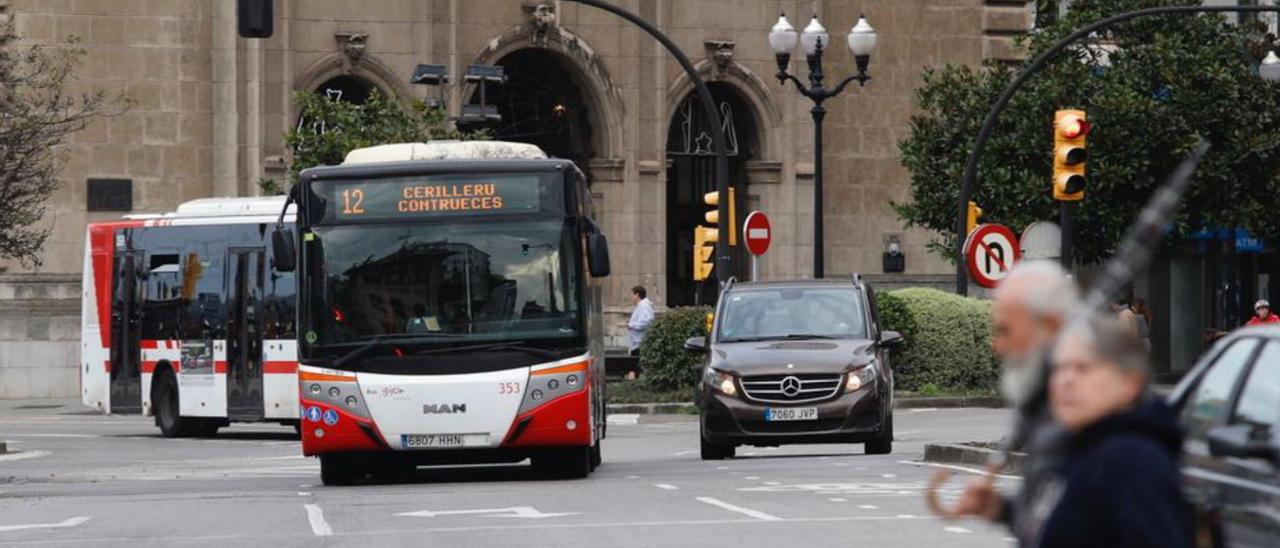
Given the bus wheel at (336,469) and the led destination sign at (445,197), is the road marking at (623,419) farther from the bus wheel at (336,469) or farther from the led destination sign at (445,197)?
the led destination sign at (445,197)

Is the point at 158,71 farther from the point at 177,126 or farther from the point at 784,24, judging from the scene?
the point at 784,24

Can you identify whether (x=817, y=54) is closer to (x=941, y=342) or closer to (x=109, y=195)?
(x=941, y=342)

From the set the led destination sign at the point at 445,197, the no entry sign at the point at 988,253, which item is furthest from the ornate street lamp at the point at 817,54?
Result: the led destination sign at the point at 445,197

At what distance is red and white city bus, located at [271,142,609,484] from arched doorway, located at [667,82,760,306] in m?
28.2

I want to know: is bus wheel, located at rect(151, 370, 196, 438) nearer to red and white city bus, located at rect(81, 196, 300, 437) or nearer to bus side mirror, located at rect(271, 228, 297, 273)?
red and white city bus, located at rect(81, 196, 300, 437)

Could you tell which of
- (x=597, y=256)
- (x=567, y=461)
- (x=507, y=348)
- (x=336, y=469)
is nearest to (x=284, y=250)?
(x=507, y=348)

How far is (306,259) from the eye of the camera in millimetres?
21031

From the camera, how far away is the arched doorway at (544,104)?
48375mm

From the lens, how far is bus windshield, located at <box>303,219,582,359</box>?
818 inches

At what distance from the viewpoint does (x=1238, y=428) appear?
8219 mm

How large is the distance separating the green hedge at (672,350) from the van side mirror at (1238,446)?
2794cm

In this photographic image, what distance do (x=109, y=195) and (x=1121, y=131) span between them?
666 inches

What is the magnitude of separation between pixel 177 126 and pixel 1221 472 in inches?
1506

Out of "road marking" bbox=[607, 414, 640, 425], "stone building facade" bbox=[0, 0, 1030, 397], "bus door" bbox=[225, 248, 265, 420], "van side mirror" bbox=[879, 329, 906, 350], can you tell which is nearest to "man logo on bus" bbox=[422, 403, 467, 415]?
"van side mirror" bbox=[879, 329, 906, 350]
